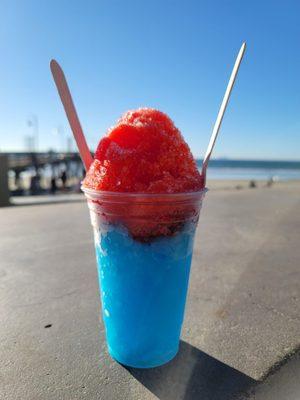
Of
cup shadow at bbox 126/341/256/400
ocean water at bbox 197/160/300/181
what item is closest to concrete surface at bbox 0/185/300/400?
cup shadow at bbox 126/341/256/400

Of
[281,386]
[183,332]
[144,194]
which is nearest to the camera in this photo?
[144,194]

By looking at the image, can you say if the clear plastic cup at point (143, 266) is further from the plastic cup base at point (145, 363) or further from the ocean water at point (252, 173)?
the ocean water at point (252, 173)

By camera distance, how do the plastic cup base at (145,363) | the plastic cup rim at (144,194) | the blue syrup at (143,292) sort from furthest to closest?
the plastic cup base at (145,363)
the blue syrup at (143,292)
the plastic cup rim at (144,194)

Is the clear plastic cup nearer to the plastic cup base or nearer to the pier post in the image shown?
the plastic cup base

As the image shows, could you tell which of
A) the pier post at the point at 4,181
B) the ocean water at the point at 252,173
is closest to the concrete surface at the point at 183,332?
the pier post at the point at 4,181

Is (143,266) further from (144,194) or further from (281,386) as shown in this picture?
(281,386)

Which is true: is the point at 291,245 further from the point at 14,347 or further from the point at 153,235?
the point at 14,347

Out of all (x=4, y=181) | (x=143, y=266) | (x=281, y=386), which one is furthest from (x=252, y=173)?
(x=143, y=266)
